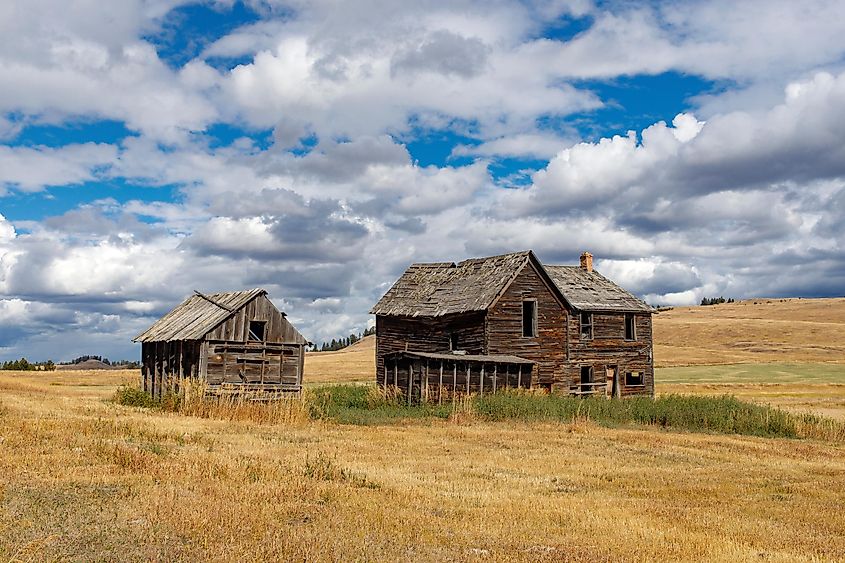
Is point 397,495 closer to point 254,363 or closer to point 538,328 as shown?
point 254,363

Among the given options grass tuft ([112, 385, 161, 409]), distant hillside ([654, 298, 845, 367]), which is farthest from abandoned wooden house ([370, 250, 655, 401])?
distant hillside ([654, 298, 845, 367])

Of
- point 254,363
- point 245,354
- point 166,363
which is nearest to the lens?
point 245,354

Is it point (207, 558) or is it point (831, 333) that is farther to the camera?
point (831, 333)

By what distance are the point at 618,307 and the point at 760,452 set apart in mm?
20763

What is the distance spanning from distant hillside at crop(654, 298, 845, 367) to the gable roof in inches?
1631

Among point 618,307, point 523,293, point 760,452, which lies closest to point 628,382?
point 618,307

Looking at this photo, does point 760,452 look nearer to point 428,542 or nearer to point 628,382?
point 428,542

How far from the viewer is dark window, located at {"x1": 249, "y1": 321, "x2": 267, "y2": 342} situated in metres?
32.4

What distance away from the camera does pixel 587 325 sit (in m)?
39.4

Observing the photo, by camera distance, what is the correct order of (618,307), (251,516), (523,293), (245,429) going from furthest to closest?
(618,307) < (523,293) < (245,429) < (251,516)

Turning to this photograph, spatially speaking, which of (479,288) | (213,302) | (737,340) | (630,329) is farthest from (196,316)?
(737,340)

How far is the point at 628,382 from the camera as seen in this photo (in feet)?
135

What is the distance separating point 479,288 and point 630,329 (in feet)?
29.8

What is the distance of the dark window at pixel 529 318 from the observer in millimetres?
37250
